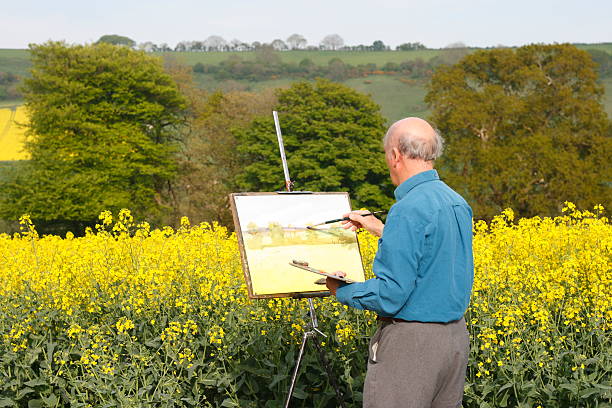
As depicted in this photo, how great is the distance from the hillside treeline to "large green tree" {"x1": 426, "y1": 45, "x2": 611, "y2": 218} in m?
0.09

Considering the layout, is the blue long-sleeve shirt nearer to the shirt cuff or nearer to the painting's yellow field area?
the shirt cuff

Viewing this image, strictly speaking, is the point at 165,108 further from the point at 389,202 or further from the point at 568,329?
the point at 568,329

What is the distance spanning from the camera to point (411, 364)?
10.7ft

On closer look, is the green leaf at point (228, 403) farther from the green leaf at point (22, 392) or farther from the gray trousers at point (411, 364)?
the gray trousers at point (411, 364)

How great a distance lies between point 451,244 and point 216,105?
53197mm

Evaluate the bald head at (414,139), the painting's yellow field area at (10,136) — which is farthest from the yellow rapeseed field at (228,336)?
the painting's yellow field area at (10,136)

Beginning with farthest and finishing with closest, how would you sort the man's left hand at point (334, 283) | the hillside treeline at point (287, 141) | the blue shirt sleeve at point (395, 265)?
the hillside treeline at point (287, 141) → the man's left hand at point (334, 283) → the blue shirt sleeve at point (395, 265)

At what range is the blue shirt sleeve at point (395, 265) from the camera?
309 cm

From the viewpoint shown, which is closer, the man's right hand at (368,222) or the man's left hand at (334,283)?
the man's left hand at (334,283)

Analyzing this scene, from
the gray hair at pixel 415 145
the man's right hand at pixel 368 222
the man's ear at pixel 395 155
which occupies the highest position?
the gray hair at pixel 415 145

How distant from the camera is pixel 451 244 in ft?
10.6

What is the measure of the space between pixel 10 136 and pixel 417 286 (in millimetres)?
86531

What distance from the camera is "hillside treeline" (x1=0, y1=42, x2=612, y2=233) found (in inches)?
1657

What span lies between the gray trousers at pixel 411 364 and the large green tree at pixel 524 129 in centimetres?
3801
